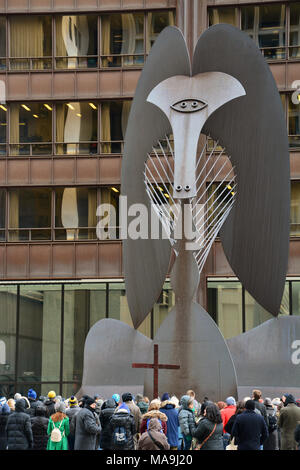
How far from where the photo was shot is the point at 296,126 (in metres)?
33.1

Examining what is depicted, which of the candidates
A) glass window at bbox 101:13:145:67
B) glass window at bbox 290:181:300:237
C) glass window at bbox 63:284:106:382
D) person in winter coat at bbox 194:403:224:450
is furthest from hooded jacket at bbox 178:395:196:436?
glass window at bbox 101:13:145:67

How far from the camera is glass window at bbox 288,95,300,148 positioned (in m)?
33.0

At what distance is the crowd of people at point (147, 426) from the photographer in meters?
11.6

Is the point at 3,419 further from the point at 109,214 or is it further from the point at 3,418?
the point at 109,214

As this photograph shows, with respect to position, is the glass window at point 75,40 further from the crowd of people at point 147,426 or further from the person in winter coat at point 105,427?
the person in winter coat at point 105,427

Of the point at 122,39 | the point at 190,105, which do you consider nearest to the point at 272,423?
the point at 190,105

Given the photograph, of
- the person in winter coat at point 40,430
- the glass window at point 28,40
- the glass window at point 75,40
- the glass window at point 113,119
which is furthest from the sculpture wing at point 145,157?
the glass window at point 28,40

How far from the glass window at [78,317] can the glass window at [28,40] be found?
28.2 feet

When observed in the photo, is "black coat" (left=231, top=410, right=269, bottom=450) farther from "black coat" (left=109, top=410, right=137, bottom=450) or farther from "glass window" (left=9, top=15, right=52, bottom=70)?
"glass window" (left=9, top=15, right=52, bottom=70)

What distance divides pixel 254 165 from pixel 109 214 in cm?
1270

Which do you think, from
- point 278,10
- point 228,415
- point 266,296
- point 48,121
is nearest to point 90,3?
Answer: point 48,121

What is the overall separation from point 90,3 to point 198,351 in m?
18.2

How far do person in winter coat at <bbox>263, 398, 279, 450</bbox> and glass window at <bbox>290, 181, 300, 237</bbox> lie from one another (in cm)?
1810

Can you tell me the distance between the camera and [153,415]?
11.6 m
